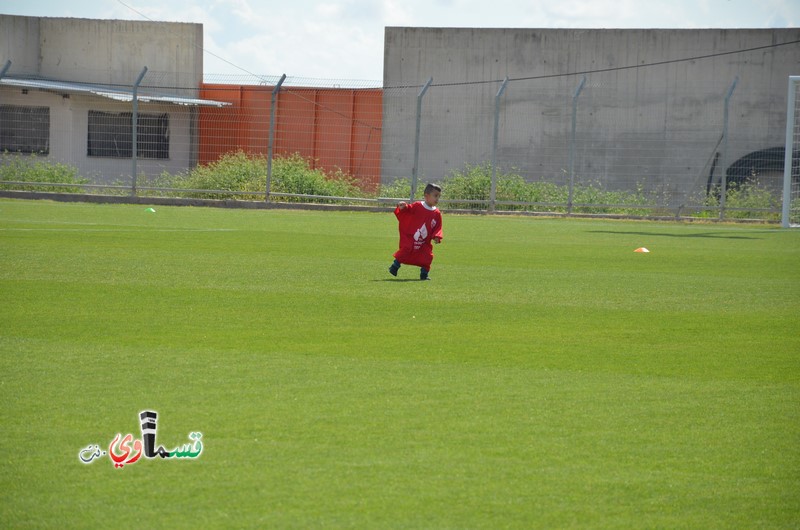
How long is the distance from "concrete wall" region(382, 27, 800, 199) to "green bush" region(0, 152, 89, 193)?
313 inches

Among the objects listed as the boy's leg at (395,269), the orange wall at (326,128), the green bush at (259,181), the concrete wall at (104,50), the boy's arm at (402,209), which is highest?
the concrete wall at (104,50)

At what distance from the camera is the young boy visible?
1000 centimetres

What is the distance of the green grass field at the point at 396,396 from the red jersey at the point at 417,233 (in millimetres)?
238

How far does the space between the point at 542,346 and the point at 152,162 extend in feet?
77.2

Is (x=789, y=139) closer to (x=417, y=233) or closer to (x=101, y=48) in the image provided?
(x=417, y=233)

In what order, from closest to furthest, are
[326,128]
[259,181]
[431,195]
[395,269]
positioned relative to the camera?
[395,269] → [431,195] → [259,181] → [326,128]

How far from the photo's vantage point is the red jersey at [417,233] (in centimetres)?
1001

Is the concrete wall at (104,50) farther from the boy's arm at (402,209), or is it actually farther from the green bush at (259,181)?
the boy's arm at (402,209)

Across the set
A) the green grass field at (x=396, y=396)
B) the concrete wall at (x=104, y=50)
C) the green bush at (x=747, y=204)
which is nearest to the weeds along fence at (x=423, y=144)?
the green bush at (x=747, y=204)

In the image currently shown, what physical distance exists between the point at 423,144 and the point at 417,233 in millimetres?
17658

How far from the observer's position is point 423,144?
27469 mm

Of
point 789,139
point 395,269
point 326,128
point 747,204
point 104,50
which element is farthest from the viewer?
A: point 104,50

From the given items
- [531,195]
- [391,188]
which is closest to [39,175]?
[391,188]

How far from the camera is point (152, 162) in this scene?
92.6 ft
